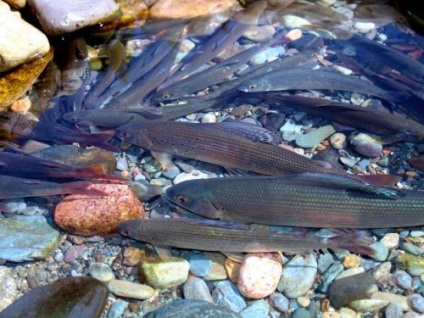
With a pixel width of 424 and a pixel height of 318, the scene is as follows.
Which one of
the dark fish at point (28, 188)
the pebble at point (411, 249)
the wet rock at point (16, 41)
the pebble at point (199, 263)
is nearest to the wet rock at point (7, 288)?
the dark fish at point (28, 188)

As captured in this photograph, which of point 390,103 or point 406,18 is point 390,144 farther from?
point 406,18

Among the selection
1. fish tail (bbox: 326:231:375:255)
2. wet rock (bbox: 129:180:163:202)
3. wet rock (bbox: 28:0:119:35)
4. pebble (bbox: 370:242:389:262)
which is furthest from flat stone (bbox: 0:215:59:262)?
pebble (bbox: 370:242:389:262)

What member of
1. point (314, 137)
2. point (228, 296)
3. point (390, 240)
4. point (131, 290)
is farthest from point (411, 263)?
point (131, 290)

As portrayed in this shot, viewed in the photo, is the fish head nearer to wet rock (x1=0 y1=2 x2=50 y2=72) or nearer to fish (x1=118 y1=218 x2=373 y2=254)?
fish (x1=118 y1=218 x2=373 y2=254)

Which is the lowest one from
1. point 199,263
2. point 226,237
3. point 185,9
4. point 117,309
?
point 117,309

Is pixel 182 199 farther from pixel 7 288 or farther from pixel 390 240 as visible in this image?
pixel 390 240

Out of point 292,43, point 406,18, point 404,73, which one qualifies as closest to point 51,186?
point 292,43
